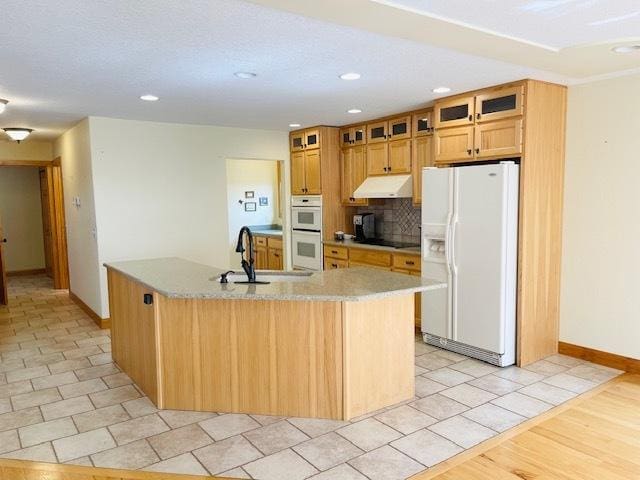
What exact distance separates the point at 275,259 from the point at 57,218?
140 inches

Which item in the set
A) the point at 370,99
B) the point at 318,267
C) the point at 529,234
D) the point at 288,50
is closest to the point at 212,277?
the point at 288,50

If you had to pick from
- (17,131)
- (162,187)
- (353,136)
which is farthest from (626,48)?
(17,131)

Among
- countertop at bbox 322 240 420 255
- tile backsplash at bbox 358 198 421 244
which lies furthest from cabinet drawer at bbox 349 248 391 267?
tile backsplash at bbox 358 198 421 244

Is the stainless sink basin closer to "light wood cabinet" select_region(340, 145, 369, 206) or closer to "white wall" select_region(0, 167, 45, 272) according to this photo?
"light wood cabinet" select_region(340, 145, 369, 206)

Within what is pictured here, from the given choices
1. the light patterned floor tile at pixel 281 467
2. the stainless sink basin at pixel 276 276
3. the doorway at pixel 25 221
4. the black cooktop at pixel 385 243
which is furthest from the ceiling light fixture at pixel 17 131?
the light patterned floor tile at pixel 281 467

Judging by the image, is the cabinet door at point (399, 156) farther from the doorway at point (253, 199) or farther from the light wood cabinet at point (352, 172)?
the doorway at point (253, 199)

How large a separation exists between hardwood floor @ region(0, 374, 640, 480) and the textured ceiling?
2.37 metres

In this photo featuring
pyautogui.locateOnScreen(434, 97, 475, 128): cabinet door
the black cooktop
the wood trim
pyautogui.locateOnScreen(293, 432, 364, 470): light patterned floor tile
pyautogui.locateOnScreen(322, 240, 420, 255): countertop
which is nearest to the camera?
pyautogui.locateOnScreen(293, 432, 364, 470): light patterned floor tile

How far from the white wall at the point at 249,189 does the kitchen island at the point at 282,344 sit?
5.16 metres

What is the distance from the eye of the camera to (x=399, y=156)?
5332 mm

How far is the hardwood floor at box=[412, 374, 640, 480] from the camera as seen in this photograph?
252 centimetres

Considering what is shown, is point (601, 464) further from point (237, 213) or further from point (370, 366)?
point (237, 213)

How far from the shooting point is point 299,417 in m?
3.15

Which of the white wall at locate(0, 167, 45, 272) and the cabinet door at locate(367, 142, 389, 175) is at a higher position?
the cabinet door at locate(367, 142, 389, 175)
